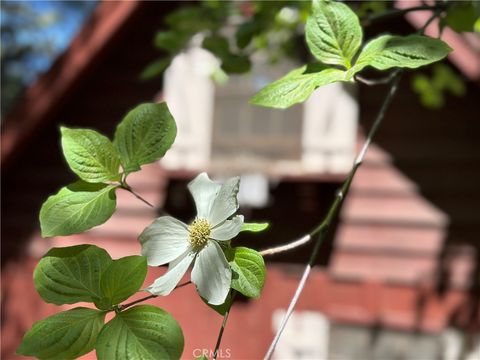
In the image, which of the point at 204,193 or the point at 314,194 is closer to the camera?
the point at 204,193

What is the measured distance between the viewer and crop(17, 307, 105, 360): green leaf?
1.29ft

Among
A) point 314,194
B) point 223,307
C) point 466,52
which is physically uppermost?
point 223,307

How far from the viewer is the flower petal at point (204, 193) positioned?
0.47 metres

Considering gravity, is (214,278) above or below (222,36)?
above

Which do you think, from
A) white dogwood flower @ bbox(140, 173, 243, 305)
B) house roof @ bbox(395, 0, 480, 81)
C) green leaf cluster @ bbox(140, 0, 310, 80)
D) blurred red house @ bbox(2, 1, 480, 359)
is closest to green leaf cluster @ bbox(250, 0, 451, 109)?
white dogwood flower @ bbox(140, 173, 243, 305)

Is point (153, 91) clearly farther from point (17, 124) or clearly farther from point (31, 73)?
point (31, 73)

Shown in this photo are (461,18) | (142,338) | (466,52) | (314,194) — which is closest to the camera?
(142,338)

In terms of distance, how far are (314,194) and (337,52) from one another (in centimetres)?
324

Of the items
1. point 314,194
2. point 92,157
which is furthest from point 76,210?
point 314,194

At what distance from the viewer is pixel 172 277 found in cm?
42

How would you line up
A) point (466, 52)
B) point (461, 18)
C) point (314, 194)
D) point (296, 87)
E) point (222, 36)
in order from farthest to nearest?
point (314, 194)
point (466, 52)
point (222, 36)
point (461, 18)
point (296, 87)

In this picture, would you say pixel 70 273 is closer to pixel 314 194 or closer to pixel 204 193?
pixel 204 193

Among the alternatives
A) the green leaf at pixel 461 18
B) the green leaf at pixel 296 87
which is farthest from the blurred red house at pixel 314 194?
the green leaf at pixel 296 87

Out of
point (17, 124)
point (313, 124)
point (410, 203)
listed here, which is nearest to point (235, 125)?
point (313, 124)
